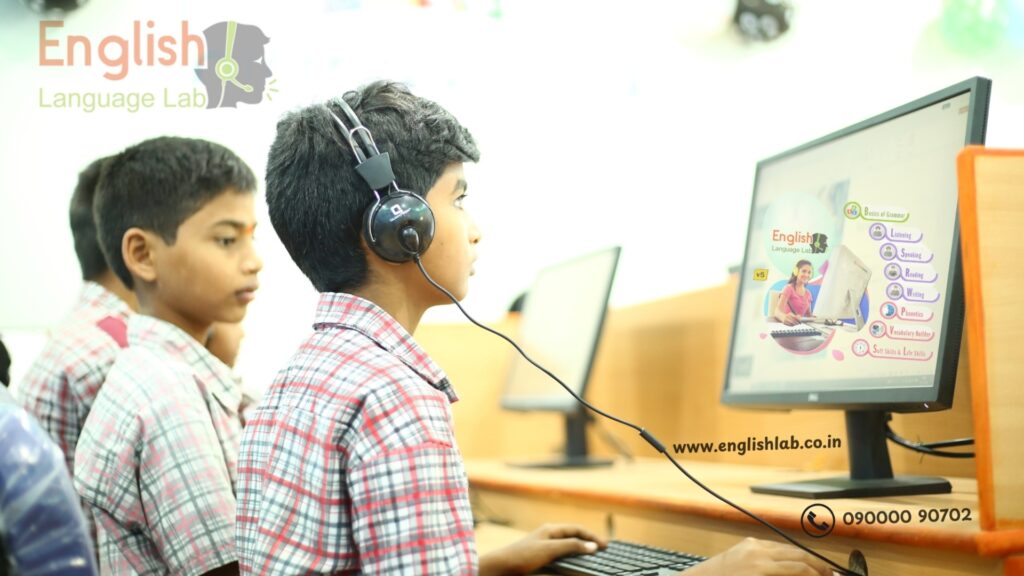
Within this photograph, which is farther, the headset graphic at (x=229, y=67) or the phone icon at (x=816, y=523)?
the headset graphic at (x=229, y=67)

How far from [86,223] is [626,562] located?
83 centimetres

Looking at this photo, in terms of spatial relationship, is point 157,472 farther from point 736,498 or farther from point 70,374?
point 736,498

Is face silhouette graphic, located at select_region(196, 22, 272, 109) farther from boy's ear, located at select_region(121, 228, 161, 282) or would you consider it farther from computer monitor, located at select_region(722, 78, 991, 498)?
computer monitor, located at select_region(722, 78, 991, 498)

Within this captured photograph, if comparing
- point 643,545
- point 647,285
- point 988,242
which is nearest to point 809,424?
point 643,545

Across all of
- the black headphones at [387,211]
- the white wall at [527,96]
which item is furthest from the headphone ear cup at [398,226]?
the white wall at [527,96]

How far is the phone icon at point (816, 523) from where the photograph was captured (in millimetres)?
1001

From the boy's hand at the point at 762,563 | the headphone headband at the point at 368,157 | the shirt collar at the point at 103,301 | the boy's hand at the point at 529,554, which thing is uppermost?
the headphone headband at the point at 368,157

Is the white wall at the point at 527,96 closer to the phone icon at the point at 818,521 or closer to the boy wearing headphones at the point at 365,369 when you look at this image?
the boy wearing headphones at the point at 365,369

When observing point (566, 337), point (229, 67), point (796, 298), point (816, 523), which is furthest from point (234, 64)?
point (566, 337)

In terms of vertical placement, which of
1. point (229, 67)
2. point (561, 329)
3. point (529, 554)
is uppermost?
point (229, 67)

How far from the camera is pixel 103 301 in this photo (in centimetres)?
145

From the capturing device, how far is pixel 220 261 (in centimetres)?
132

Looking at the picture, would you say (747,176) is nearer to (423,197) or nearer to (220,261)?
(423,197)

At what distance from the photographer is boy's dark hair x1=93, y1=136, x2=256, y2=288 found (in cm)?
129
